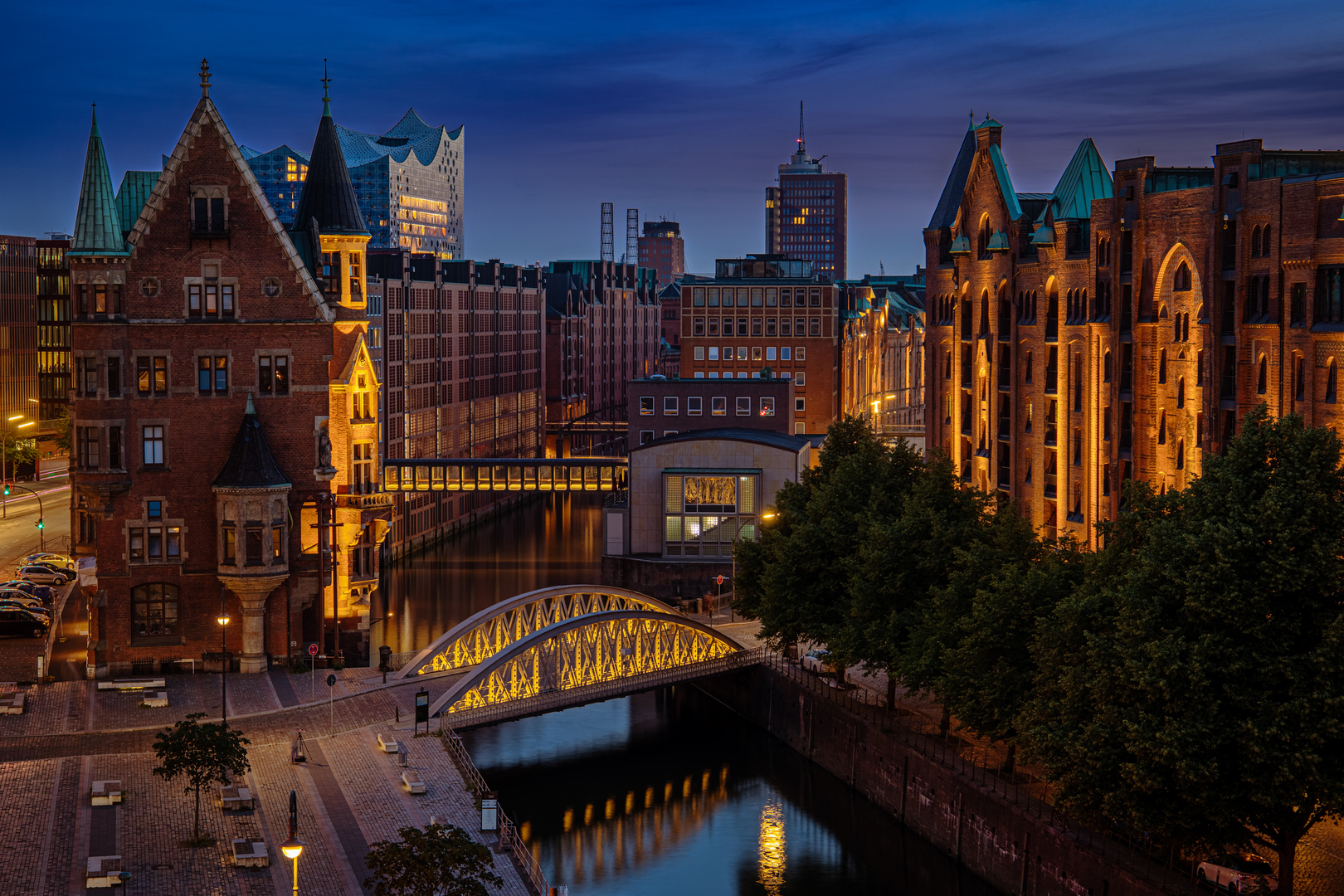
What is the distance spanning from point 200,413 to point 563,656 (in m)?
18.9

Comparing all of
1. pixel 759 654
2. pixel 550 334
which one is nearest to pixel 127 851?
pixel 759 654

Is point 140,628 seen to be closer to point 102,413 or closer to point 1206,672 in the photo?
point 102,413

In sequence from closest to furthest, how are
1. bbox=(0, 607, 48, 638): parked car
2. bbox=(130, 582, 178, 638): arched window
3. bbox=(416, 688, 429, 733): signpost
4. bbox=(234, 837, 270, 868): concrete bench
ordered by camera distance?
bbox=(234, 837, 270, 868): concrete bench
bbox=(416, 688, 429, 733): signpost
bbox=(130, 582, 178, 638): arched window
bbox=(0, 607, 48, 638): parked car

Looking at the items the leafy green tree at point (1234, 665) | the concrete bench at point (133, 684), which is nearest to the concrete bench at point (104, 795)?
the concrete bench at point (133, 684)

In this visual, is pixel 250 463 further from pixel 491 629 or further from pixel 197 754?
pixel 197 754

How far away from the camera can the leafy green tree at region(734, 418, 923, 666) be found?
234 feet

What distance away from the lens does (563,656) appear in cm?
7162

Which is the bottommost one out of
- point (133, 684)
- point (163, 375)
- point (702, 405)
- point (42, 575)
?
point (133, 684)

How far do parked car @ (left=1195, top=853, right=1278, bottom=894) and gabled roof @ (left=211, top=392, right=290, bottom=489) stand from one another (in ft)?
136

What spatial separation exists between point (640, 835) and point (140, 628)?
24023mm

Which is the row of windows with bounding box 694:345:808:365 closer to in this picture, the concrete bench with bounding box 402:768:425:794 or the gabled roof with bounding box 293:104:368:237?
the gabled roof with bounding box 293:104:368:237

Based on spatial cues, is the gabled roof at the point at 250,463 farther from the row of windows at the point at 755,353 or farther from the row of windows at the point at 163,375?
the row of windows at the point at 755,353

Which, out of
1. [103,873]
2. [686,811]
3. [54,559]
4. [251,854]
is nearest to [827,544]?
[686,811]

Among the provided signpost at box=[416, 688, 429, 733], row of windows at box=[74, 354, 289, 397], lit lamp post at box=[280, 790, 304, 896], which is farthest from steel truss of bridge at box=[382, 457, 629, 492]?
lit lamp post at box=[280, 790, 304, 896]
